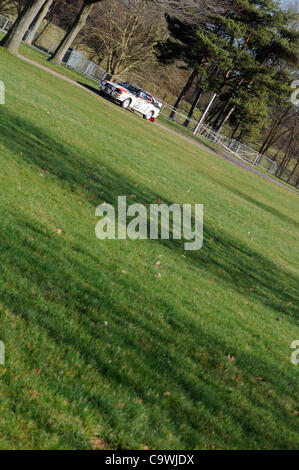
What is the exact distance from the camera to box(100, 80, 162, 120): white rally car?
101ft

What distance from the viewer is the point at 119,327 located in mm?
5176

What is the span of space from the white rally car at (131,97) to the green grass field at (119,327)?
1977 centimetres

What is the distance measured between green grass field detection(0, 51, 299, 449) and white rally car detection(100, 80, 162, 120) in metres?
19.8

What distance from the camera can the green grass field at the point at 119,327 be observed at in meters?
3.72

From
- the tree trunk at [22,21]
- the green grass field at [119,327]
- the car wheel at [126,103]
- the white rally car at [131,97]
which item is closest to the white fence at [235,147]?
the white rally car at [131,97]

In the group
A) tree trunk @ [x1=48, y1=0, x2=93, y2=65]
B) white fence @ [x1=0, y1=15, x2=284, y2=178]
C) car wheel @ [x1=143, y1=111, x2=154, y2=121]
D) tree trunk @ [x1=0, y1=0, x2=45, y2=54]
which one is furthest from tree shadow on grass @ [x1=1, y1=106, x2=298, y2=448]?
white fence @ [x1=0, y1=15, x2=284, y2=178]

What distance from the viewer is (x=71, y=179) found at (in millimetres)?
9758

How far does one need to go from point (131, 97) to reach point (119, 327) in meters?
28.3

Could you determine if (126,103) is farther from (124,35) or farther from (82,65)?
(124,35)

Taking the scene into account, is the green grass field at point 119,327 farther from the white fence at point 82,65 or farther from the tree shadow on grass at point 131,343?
the white fence at point 82,65

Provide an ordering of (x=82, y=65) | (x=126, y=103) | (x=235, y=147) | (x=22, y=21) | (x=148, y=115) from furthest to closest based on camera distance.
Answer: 1. (x=235, y=147)
2. (x=82, y=65)
3. (x=148, y=115)
4. (x=126, y=103)
5. (x=22, y=21)

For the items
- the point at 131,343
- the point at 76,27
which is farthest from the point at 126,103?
the point at 131,343

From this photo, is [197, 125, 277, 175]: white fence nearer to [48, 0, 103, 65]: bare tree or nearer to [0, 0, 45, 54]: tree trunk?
[48, 0, 103, 65]: bare tree

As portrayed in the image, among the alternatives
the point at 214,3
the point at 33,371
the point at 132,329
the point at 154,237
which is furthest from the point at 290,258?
the point at 214,3
